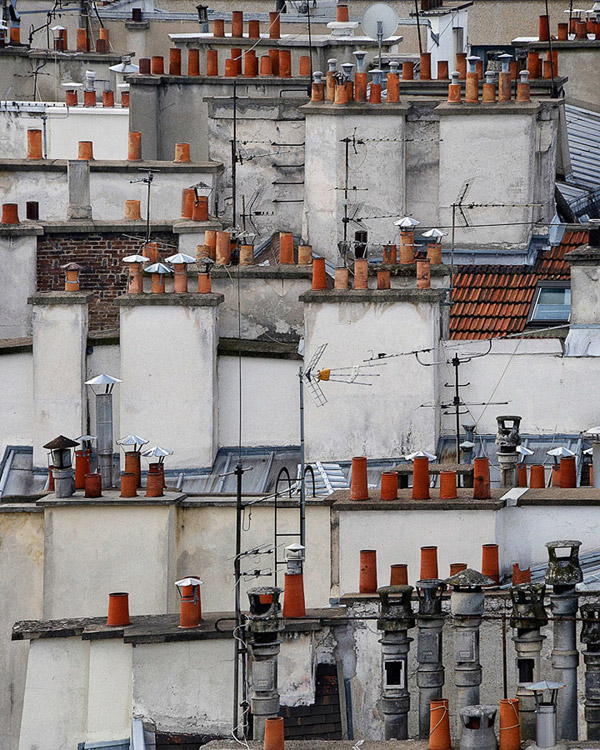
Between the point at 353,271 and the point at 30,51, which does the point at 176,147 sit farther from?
the point at 30,51

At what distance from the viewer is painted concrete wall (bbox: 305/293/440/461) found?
141 ft

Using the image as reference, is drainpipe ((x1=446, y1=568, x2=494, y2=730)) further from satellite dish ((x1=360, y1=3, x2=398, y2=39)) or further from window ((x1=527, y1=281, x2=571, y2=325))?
satellite dish ((x1=360, y1=3, x2=398, y2=39))

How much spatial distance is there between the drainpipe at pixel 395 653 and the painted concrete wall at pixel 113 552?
27.3ft

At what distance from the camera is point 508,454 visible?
3850 centimetres

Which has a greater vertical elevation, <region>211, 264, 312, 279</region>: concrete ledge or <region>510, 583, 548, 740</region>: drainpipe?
<region>211, 264, 312, 279</region>: concrete ledge

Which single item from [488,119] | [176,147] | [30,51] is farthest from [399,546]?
[30,51]

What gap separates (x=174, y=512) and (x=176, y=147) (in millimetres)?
18118

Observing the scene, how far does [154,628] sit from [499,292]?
54.8 feet

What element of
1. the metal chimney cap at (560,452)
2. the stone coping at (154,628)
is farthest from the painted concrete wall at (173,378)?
the stone coping at (154,628)

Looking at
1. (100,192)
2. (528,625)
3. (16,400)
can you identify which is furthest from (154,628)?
(100,192)

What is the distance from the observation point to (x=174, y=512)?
37.9 m

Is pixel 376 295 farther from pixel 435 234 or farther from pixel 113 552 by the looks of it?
pixel 113 552

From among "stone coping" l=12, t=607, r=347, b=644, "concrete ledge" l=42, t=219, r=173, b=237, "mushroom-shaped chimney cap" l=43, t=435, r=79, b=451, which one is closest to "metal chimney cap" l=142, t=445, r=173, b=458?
"mushroom-shaped chimney cap" l=43, t=435, r=79, b=451

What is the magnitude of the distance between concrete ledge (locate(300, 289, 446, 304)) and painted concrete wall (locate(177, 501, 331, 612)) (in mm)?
6055
